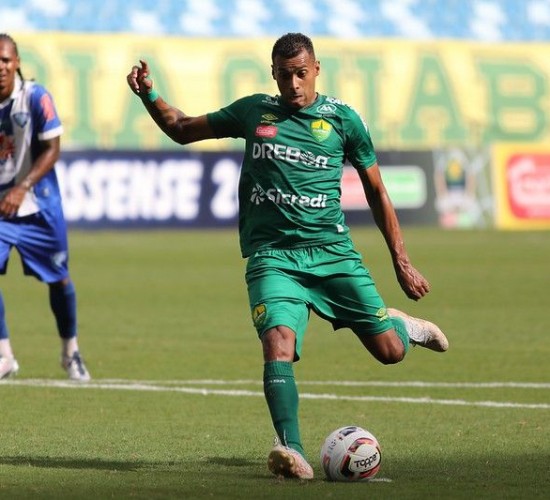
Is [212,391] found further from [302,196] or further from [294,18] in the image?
[294,18]

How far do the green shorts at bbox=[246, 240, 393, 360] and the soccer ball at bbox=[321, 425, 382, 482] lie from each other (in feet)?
1.71

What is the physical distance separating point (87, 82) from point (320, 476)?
26.2m

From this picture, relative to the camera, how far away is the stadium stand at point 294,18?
3356 centimetres

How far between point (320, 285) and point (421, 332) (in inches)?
31.4

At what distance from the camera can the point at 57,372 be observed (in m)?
9.95

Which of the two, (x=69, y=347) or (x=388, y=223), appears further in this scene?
(x=69, y=347)

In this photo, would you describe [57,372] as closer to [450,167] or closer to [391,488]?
[391,488]

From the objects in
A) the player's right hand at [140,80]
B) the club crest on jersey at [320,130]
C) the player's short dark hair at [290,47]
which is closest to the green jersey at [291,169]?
the club crest on jersey at [320,130]

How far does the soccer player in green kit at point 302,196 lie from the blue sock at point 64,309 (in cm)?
321

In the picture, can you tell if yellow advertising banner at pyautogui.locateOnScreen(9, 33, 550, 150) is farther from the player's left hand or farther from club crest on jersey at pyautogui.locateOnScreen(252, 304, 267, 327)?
club crest on jersey at pyautogui.locateOnScreen(252, 304, 267, 327)

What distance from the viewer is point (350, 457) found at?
5797 mm

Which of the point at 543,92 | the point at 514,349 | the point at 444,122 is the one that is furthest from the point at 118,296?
the point at 543,92

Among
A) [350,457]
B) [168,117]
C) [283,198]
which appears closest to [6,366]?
[168,117]

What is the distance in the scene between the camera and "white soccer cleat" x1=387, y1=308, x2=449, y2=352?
6898 mm
